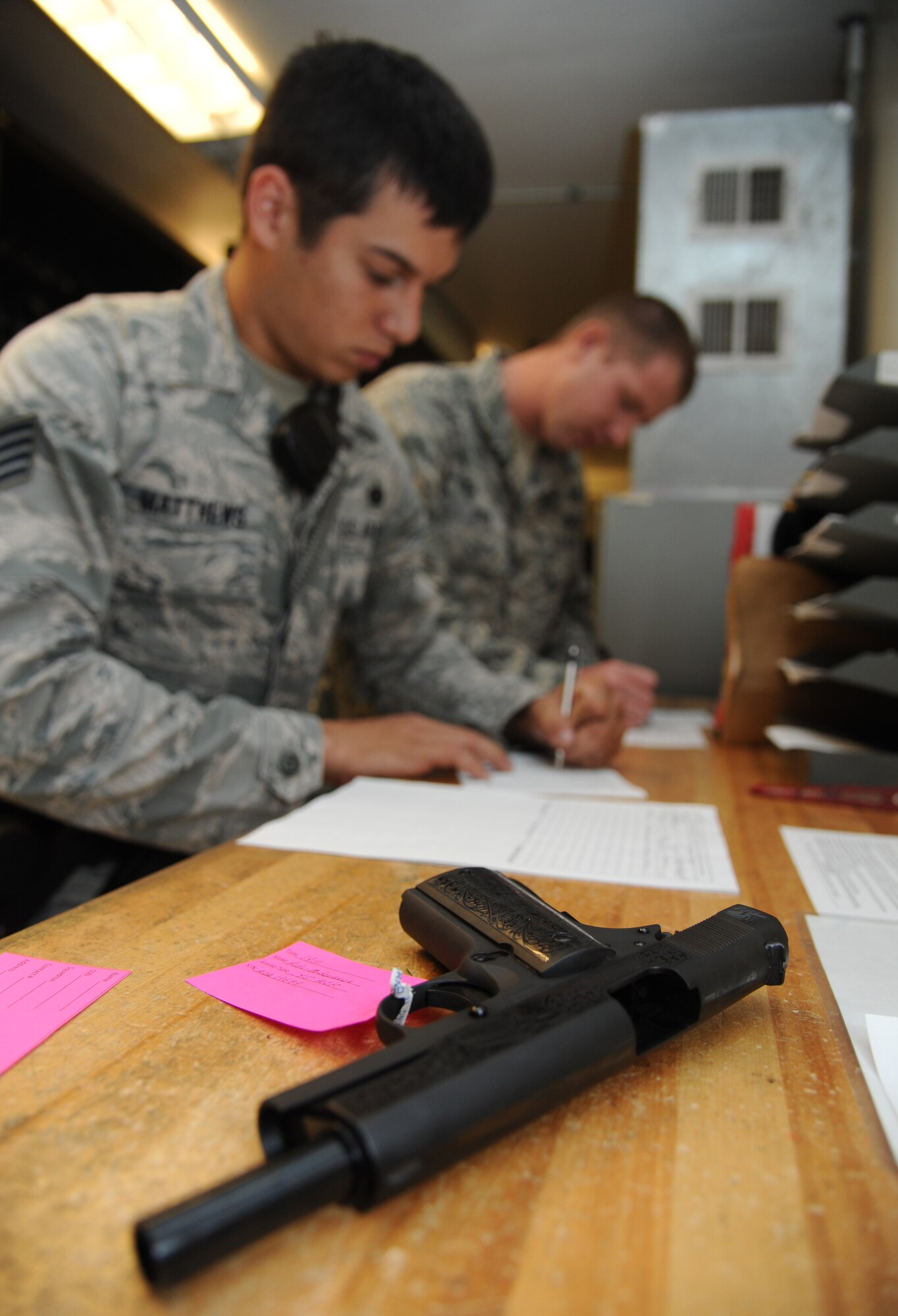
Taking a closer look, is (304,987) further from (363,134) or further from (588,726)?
(363,134)

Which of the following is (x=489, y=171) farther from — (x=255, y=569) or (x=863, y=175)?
(x=863, y=175)

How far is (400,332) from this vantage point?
1.19 metres

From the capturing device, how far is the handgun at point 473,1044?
25cm

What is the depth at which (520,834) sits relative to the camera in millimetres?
775

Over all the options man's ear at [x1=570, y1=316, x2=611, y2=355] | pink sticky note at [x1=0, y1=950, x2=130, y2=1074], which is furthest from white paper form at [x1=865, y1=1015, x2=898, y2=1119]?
man's ear at [x1=570, y1=316, x2=611, y2=355]

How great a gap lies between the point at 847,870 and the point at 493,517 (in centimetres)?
129

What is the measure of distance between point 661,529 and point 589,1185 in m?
1.70

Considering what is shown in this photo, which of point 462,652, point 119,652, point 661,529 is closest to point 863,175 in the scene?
point 661,529

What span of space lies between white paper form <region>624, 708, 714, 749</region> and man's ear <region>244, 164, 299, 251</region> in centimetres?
90

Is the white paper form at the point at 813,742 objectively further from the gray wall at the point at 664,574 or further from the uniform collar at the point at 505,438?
the uniform collar at the point at 505,438

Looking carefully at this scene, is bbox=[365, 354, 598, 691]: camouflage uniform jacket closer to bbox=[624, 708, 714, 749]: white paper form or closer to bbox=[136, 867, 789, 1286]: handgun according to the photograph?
bbox=[624, 708, 714, 749]: white paper form

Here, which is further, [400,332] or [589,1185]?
[400,332]

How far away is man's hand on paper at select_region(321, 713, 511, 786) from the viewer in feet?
3.24

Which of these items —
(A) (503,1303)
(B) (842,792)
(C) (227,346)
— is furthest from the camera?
(C) (227,346)
